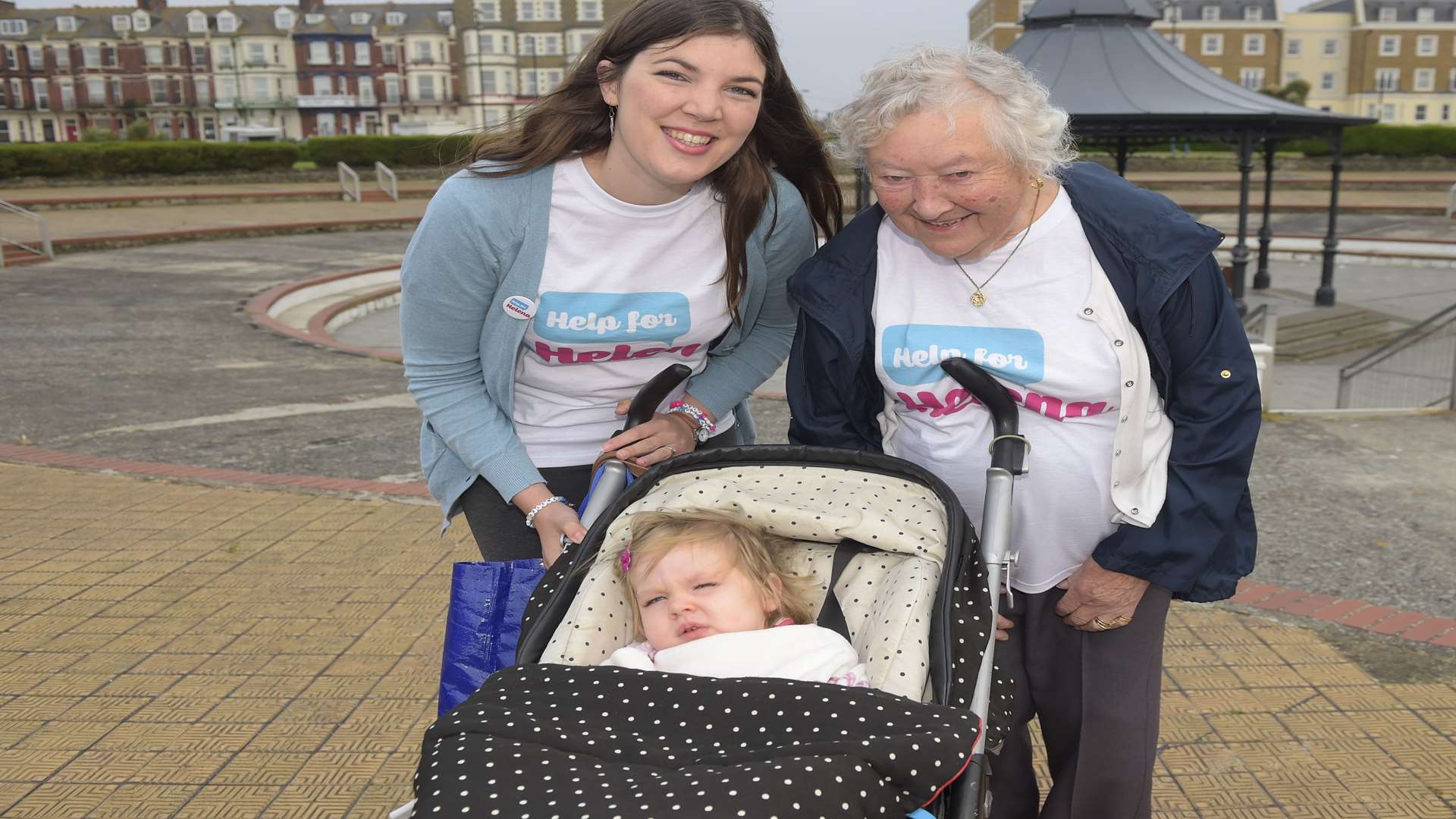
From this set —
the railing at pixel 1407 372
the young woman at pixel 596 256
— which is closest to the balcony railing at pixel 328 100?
the railing at pixel 1407 372

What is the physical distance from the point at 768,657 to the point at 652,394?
736 millimetres

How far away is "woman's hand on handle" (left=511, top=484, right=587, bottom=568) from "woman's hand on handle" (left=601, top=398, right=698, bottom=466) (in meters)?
0.17

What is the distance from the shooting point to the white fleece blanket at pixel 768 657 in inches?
82.5

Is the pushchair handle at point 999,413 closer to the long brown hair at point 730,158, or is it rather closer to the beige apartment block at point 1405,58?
→ the long brown hair at point 730,158

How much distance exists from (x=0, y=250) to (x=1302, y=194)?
106ft

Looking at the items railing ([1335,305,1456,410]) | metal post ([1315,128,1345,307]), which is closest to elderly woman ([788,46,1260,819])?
railing ([1335,305,1456,410])

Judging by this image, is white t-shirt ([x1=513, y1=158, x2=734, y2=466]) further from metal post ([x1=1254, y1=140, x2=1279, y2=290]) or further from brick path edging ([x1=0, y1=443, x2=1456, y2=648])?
metal post ([x1=1254, y1=140, x2=1279, y2=290])

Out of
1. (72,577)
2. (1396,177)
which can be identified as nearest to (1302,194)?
(1396,177)

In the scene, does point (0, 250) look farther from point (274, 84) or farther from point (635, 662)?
point (274, 84)

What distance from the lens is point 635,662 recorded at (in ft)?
7.07

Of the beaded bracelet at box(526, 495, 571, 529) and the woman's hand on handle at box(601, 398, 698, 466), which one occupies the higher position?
the woman's hand on handle at box(601, 398, 698, 466)

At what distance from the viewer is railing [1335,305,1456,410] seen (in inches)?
440

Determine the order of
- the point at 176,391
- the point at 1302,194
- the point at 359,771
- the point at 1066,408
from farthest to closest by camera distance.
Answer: the point at 1302,194, the point at 176,391, the point at 359,771, the point at 1066,408

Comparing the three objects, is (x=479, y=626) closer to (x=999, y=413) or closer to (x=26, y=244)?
(x=999, y=413)
